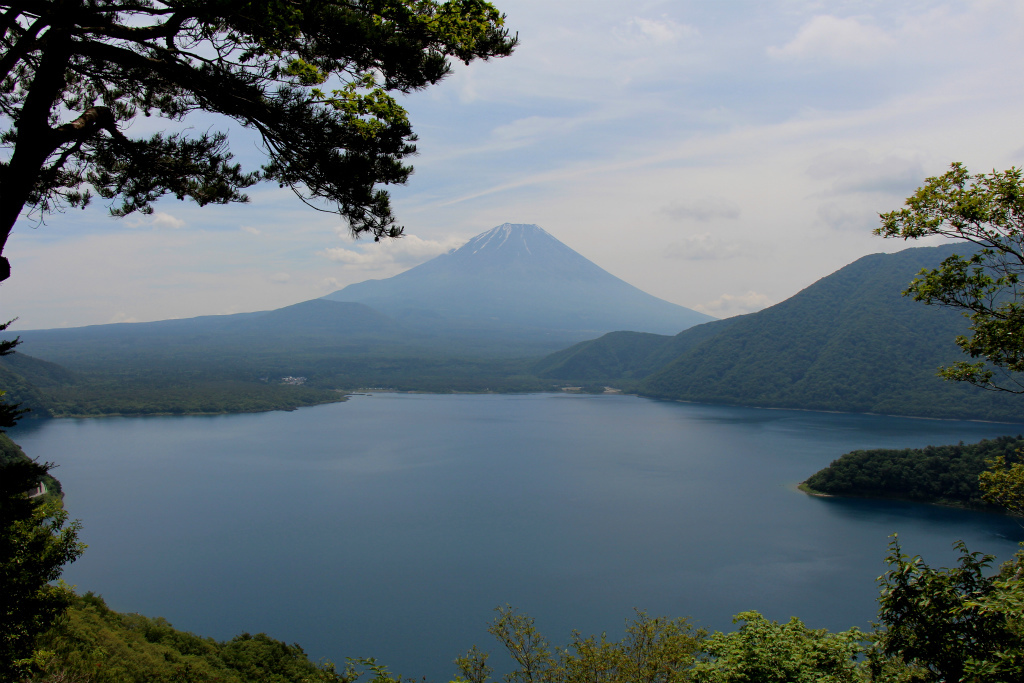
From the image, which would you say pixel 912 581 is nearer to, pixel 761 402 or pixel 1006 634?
pixel 1006 634

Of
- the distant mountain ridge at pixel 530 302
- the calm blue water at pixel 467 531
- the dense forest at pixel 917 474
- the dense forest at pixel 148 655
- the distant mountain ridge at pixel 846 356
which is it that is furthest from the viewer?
the distant mountain ridge at pixel 530 302

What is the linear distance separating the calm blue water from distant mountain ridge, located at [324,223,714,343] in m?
114

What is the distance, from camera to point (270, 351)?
119625mm

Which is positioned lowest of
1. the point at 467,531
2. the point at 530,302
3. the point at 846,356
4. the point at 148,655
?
the point at 467,531

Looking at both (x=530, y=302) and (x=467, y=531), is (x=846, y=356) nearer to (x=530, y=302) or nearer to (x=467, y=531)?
(x=467, y=531)

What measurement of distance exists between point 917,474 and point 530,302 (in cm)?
15779

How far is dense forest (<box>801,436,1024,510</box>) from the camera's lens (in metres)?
26.8

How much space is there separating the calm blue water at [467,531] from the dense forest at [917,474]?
0.88 meters

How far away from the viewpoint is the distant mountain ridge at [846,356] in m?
53.2

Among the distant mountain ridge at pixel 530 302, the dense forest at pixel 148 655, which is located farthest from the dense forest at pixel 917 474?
the distant mountain ridge at pixel 530 302

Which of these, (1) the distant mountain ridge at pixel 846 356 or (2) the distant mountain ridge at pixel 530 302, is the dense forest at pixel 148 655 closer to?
(1) the distant mountain ridge at pixel 846 356

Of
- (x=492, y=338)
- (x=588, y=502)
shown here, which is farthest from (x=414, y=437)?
(x=492, y=338)

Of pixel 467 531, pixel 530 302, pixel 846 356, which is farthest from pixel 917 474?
pixel 530 302

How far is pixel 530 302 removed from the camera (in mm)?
183875
